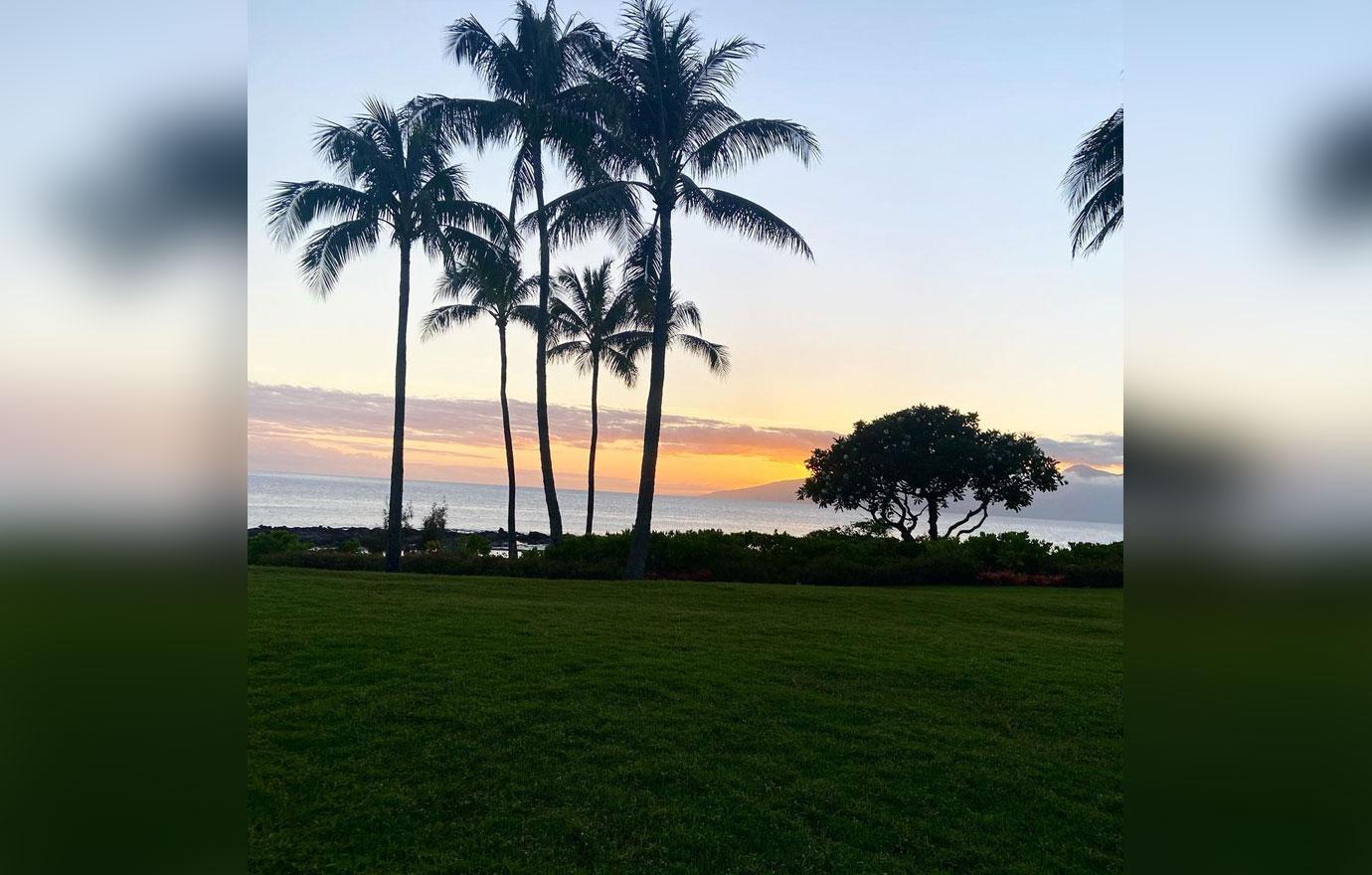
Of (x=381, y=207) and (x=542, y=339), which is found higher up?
(x=381, y=207)

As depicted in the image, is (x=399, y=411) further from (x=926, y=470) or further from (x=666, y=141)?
(x=926, y=470)

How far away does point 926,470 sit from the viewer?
23.3m

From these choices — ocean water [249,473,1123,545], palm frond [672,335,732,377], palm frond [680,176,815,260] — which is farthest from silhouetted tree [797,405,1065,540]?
palm frond [680,176,815,260]

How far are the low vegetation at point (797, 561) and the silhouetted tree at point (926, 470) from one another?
610cm

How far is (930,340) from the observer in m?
16.7

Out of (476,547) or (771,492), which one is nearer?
(476,547)

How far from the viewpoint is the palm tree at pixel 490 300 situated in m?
16.3

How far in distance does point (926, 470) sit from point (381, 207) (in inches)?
650

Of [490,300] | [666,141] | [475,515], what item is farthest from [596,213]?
[475,515]

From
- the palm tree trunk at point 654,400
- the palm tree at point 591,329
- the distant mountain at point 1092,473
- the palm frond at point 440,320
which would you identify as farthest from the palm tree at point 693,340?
the distant mountain at point 1092,473

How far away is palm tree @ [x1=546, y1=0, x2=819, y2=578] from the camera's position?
14008 millimetres

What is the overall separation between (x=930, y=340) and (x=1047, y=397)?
266 centimetres
